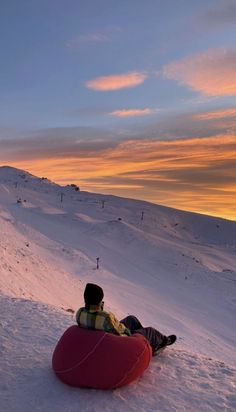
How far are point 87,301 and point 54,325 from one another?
13.0 feet

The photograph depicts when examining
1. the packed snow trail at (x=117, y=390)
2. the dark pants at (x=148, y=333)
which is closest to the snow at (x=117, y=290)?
the packed snow trail at (x=117, y=390)

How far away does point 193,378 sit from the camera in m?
9.10

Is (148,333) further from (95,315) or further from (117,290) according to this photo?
(117,290)

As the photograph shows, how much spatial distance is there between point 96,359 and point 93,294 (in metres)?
1.08

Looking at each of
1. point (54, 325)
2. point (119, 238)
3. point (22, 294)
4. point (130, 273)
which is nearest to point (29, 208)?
point (119, 238)

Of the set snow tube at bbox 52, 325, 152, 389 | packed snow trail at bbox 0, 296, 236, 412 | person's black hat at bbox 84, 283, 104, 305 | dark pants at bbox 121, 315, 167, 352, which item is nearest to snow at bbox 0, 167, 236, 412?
packed snow trail at bbox 0, 296, 236, 412

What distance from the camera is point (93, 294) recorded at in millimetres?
8367

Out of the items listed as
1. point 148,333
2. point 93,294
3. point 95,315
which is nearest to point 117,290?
point 148,333

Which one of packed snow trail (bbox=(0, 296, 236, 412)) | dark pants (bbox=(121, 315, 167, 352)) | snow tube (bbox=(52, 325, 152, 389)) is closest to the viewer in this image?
packed snow trail (bbox=(0, 296, 236, 412))

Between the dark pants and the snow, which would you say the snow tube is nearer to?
the snow

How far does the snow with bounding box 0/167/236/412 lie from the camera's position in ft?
27.1

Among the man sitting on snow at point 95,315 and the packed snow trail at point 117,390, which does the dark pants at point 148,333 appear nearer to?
the packed snow trail at point 117,390

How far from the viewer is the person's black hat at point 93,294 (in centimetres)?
834

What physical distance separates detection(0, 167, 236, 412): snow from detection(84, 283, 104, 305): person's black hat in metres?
1.50
